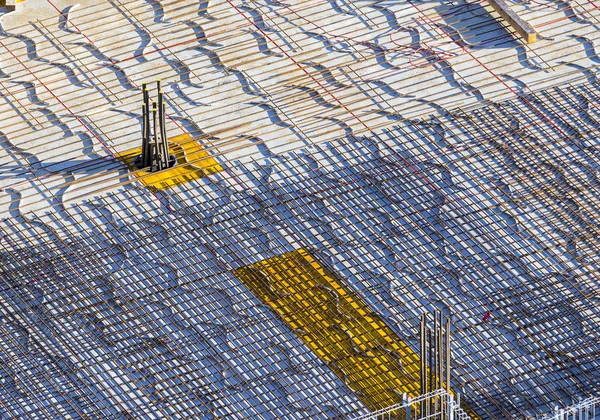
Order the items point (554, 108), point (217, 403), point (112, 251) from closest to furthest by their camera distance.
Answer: point (217, 403)
point (112, 251)
point (554, 108)

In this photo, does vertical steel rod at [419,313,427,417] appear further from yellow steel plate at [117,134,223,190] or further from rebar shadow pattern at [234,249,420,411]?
yellow steel plate at [117,134,223,190]

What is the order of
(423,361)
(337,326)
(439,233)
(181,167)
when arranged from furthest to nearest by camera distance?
1. (181,167)
2. (439,233)
3. (337,326)
4. (423,361)

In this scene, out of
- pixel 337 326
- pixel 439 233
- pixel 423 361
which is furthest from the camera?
pixel 439 233

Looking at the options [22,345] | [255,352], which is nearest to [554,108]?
[255,352]

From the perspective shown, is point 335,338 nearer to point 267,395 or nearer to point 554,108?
point 267,395

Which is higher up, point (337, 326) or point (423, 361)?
point (423, 361)

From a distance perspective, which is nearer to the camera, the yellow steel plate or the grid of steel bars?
the grid of steel bars

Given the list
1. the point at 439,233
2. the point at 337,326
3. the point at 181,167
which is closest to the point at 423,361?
the point at 337,326

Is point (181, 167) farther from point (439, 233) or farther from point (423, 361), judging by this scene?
point (423, 361)

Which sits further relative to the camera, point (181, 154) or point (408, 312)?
point (181, 154)

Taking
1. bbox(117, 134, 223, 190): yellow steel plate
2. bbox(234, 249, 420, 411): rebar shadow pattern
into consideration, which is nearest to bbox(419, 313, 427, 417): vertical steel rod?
bbox(234, 249, 420, 411): rebar shadow pattern

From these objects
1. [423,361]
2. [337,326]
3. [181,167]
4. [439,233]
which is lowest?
[337,326]
